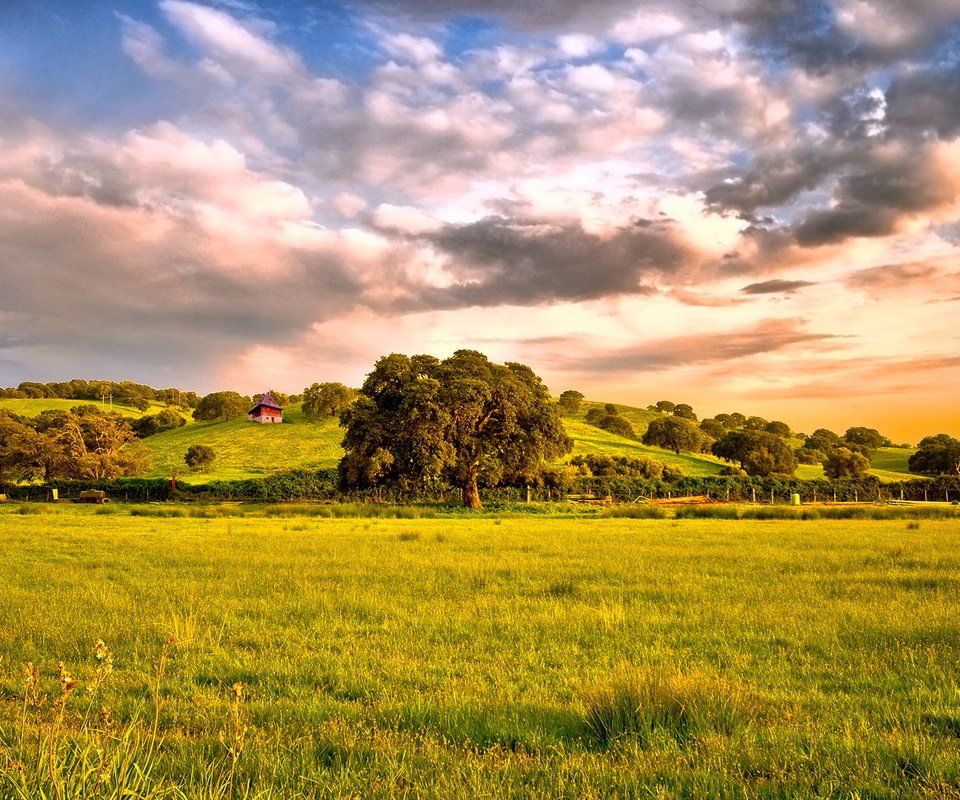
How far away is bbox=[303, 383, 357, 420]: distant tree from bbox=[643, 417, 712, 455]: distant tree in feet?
183

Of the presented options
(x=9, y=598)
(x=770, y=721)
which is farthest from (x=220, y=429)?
(x=770, y=721)

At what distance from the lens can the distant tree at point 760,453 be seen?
342 ft

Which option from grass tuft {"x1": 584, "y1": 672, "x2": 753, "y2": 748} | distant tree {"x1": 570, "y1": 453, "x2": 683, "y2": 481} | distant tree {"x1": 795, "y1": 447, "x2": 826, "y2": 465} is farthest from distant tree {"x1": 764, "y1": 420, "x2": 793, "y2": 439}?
grass tuft {"x1": 584, "y1": 672, "x2": 753, "y2": 748}

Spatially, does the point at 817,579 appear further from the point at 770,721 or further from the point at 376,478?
the point at 376,478

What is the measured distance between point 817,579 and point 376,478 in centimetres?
4037

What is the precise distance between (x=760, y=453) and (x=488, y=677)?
106078 mm

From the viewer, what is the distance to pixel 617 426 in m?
144

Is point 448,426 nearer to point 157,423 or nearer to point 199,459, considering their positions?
point 199,459

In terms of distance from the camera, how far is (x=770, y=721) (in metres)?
6.57

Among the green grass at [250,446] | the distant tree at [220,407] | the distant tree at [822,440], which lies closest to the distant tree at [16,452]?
the green grass at [250,446]

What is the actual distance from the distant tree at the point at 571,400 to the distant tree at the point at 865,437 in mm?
62127

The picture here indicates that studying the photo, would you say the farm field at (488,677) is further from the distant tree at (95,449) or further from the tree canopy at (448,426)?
the distant tree at (95,449)

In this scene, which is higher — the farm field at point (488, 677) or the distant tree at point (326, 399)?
the distant tree at point (326, 399)

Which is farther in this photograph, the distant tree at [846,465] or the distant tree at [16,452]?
the distant tree at [846,465]
